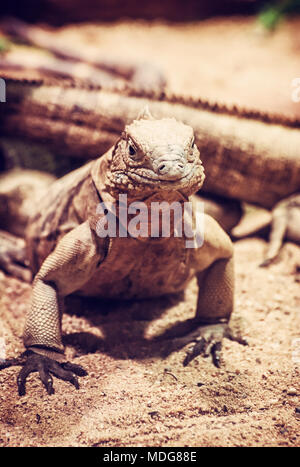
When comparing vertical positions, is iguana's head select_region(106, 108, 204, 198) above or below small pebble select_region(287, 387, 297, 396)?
above

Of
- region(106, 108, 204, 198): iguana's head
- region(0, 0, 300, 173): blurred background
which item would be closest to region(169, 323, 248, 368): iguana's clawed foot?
region(106, 108, 204, 198): iguana's head

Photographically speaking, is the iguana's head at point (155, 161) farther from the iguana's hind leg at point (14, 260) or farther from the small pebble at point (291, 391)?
the iguana's hind leg at point (14, 260)

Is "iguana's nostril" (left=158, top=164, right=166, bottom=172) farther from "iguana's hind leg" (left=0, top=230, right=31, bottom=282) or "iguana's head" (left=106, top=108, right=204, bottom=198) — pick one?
"iguana's hind leg" (left=0, top=230, right=31, bottom=282)

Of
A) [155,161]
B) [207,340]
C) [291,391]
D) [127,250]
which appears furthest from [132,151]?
[291,391]

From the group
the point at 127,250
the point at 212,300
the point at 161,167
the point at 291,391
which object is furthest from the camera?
the point at 212,300

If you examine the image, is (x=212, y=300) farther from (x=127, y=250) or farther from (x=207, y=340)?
(x=127, y=250)

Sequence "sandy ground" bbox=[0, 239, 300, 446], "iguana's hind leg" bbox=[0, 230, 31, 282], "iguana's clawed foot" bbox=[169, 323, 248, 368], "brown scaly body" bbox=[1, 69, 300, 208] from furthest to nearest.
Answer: "brown scaly body" bbox=[1, 69, 300, 208]
"iguana's hind leg" bbox=[0, 230, 31, 282]
"iguana's clawed foot" bbox=[169, 323, 248, 368]
"sandy ground" bbox=[0, 239, 300, 446]
